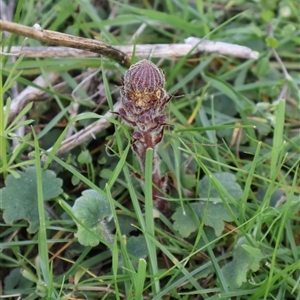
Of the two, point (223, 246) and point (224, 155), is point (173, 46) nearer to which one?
point (224, 155)

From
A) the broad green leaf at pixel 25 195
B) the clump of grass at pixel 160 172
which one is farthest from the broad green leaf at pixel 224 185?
the broad green leaf at pixel 25 195

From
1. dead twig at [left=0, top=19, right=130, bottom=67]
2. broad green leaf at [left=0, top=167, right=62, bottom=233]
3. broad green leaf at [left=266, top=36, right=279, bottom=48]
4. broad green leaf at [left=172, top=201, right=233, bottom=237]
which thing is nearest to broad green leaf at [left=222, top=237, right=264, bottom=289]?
broad green leaf at [left=172, top=201, right=233, bottom=237]

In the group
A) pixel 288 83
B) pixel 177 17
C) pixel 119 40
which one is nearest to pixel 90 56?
pixel 119 40

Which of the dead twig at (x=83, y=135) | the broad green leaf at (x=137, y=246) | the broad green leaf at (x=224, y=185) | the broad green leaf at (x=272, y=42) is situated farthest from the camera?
the broad green leaf at (x=272, y=42)

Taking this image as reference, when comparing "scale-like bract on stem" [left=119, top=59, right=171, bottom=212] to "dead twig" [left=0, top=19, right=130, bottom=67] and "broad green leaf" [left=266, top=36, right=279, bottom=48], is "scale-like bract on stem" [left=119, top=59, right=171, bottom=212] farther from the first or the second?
"broad green leaf" [left=266, top=36, right=279, bottom=48]

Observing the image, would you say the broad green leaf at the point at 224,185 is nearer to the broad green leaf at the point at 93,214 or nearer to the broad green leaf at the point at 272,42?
the broad green leaf at the point at 93,214

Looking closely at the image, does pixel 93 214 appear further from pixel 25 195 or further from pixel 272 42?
pixel 272 42
